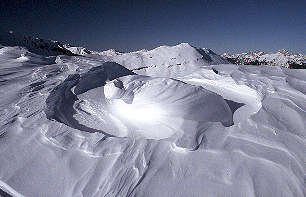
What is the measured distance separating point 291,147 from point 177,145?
1.23 m

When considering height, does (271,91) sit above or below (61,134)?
above

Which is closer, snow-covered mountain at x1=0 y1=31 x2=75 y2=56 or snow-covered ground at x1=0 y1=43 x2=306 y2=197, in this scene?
snow-covered ground at x1=0 y1=43 x2=306 y2=197

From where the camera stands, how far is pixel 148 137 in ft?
9.36

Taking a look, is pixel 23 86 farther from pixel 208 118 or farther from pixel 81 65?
pixel 208 118

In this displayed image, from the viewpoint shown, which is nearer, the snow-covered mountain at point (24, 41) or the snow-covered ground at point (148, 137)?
the snow-covered ground at point (148, 137)

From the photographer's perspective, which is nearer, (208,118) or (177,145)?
(177,145)

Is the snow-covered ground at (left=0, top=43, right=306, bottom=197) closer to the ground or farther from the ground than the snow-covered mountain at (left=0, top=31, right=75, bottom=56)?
farther from the ground

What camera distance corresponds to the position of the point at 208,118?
10.2ft

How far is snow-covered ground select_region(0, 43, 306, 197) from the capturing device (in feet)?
6.50

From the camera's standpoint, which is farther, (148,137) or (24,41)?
(24,41)

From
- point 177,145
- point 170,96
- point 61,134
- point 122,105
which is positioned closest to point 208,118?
point 170,96

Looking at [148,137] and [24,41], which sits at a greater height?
[148,137]

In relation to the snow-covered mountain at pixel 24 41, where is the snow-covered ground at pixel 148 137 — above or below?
above

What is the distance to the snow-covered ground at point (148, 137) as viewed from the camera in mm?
1981
